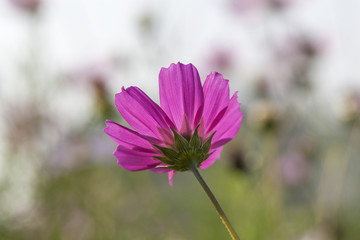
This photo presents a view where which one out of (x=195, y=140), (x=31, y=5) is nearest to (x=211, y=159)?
(x=195, y=140)

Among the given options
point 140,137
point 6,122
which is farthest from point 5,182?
point 140,137

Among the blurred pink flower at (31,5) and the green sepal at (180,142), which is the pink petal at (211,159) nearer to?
the green sepal at (180,142)

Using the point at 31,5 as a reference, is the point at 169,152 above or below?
below

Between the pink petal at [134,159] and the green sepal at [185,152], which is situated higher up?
the pink petal at [134,159]

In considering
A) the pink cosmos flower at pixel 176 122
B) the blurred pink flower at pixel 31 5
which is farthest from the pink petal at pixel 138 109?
the blurred pink flower at pixel 31 5

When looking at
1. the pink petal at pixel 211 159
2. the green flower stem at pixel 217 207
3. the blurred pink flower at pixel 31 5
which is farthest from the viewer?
the blurred pink flower at pixel 31 5

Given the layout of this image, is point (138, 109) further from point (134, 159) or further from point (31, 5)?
point (31, 5)

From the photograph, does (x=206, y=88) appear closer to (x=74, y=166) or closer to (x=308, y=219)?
(x=74, y=166)
